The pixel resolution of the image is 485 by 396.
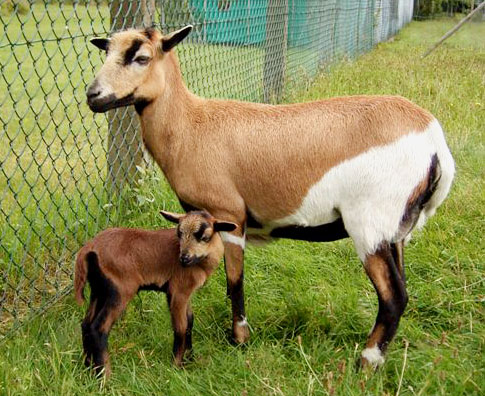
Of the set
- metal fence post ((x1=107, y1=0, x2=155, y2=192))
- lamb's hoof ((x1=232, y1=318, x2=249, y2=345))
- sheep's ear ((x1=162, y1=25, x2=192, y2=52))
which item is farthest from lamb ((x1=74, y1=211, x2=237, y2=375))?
metal fence post ((x1=107, y1=0, x2=155, y2=192))

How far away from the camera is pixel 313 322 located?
352 cm

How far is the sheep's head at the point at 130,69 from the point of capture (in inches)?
119

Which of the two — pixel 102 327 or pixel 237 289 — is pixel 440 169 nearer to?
pixel 237 289

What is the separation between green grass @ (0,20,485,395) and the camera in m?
2.94

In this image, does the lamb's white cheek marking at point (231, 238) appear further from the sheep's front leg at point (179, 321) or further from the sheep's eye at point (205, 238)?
the sheep's front leg at point (179, 321)

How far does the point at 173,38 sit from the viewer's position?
3176 millimetres

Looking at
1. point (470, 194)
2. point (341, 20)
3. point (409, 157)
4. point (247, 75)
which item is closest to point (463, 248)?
point (470, 194)

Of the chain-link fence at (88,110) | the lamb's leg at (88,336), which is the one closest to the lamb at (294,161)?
the chain-link fence at (88,110)

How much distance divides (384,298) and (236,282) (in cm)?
73

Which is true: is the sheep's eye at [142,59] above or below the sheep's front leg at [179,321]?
above

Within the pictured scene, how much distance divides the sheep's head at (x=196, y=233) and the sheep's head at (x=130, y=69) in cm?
61

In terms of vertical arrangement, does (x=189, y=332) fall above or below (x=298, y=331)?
above

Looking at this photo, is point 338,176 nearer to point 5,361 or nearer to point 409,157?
point 409,157

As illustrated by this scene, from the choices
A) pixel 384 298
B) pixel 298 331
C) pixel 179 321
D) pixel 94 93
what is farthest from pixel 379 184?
pixel 94 93
